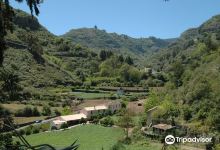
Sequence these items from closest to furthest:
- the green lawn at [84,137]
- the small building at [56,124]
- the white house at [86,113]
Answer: the green lawn at [84,137]
the small building at [56,124]
the white house at [86,113]

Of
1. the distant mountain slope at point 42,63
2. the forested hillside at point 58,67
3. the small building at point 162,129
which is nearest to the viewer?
the small building at point 162,129

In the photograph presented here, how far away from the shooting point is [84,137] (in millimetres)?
56531

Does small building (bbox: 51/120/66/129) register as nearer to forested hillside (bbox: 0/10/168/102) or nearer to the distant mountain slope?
forested hillside (bbox: 0/10/168/102)

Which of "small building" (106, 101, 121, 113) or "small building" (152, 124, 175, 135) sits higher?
"small building" (106, 101, 121, 113)

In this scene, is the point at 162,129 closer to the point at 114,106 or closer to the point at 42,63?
the point at 114,106

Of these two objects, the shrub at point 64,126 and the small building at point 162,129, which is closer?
the small building at point 162,129

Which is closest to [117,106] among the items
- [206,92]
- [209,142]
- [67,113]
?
[67,113]

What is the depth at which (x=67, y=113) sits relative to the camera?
75062 millimetres

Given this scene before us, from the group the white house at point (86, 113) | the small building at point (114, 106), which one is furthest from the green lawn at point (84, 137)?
the small building at point (114, 106)

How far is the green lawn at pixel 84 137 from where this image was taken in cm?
5184

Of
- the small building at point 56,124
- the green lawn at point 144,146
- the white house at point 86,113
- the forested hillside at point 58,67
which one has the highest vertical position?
the forested hillside at point 58,67

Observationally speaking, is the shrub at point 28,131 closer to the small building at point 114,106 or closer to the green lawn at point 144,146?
the green lawn at point 144,146

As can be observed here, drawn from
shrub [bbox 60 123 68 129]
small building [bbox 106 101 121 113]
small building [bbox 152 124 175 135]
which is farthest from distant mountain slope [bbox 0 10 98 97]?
small building [bbox 152 124 175 135]

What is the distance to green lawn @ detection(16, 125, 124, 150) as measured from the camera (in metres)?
51.8
